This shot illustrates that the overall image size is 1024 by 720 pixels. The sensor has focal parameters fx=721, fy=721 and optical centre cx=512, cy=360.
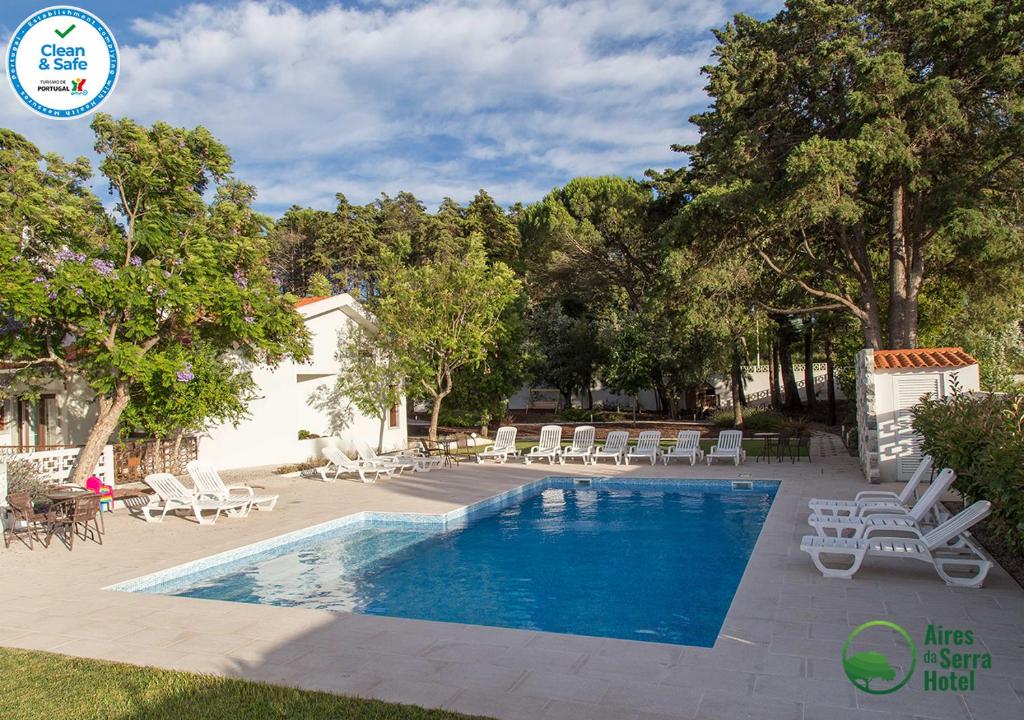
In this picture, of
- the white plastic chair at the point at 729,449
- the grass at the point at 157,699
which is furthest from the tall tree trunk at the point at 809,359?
the grass at the point at 157,699

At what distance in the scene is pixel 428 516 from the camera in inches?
508

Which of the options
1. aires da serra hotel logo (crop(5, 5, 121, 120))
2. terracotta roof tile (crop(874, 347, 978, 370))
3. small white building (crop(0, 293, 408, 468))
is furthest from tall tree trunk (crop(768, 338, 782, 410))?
aires da serra hotel logo (crop(5, 5, 121, 120))

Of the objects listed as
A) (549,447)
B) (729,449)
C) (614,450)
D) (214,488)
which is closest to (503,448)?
(549,447)

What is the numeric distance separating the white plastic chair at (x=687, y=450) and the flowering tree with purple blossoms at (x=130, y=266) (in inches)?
415

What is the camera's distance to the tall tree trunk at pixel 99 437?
13.9m

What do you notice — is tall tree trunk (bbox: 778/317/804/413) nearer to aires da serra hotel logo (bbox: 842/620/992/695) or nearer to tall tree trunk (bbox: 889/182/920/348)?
tall tree trunk (bbox: 889/182/920/348)

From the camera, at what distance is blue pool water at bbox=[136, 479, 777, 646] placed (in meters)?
8.02

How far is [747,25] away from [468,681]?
74.7 feet

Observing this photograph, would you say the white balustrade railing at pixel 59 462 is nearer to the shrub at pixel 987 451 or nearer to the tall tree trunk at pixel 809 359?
the shrub at pixel 987 451

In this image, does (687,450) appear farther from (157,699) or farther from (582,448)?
(157,699)

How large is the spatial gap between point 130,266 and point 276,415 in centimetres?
814

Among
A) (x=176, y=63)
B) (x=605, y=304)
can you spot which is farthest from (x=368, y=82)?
(x=605, y=304)

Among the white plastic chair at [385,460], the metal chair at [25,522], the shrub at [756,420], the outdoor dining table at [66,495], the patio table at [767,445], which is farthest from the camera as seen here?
the shrub at [756,420]

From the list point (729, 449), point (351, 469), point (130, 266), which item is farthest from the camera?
point (729, 449)
